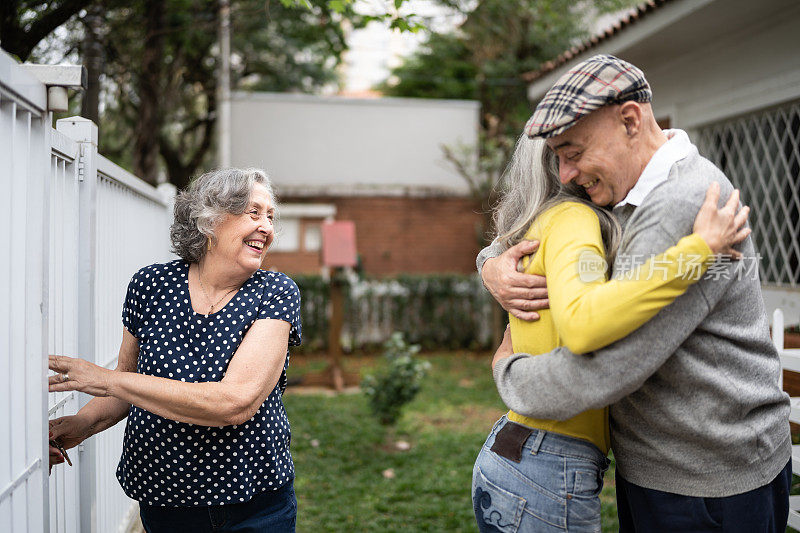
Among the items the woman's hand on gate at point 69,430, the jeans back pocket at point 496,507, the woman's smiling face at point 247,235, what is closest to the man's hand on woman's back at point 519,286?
the jeans back pocket at point 496,507

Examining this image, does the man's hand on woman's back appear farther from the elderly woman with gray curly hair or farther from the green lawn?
the green lawn

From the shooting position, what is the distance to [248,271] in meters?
1.95

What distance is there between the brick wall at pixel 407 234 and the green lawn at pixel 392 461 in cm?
392

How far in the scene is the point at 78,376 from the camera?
1627 millimetres

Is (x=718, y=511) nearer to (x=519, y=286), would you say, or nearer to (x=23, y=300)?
(x=519, y=286)

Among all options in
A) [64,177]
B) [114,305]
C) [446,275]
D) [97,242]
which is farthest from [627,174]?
[446,275]

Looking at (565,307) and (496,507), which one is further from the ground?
(565,307)

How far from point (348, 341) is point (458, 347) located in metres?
1.73

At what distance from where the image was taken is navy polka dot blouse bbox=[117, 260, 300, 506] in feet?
6.07

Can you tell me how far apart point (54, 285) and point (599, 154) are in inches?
64.8

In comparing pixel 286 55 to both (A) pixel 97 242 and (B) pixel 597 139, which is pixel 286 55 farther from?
(B) pixel 597 139

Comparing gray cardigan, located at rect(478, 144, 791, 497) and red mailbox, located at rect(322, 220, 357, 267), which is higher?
red mailbox, located at rect(322, 220, 357, 267)

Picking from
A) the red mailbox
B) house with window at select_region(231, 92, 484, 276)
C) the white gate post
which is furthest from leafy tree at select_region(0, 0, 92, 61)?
house with window at select_region(231, 92, 484, 276)

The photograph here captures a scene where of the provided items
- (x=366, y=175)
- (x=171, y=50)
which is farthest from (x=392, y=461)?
(x=171, y=50)
